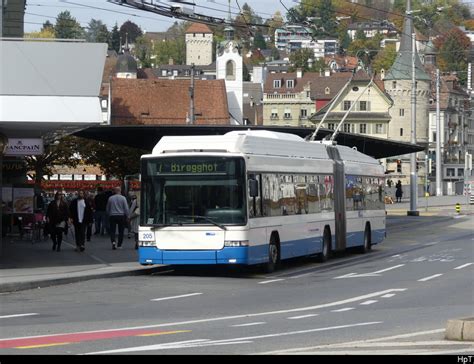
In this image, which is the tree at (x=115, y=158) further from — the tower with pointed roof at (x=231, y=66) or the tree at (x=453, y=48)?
the tower with pointed roof at (x=231, y=66)

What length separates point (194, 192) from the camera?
24828mm

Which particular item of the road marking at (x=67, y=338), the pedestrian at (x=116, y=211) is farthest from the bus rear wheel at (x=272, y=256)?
the road marking at (x=67, y=338)

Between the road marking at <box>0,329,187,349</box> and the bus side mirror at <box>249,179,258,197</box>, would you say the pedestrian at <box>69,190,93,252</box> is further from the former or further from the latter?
the road marking at <box>0,329,187,349</box>

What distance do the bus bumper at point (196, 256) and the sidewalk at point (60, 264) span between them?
1.15 meters

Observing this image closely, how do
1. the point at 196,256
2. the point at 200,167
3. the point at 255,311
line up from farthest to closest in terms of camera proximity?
the point at 200,167 < the point at 196,256 < the point at 255,311

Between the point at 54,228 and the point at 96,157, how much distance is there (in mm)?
44034

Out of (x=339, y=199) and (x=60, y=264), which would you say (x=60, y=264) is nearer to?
(x=60, y=264)

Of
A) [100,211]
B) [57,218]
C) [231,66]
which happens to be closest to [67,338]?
[57,218]

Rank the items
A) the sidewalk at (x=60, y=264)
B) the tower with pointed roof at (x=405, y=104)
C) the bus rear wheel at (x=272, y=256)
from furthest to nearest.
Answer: the tower with pointed roof at (x=405, y=104)
the bus rear wheel at (x=272, y=256)
the sidewalk at (x=60, y=264)

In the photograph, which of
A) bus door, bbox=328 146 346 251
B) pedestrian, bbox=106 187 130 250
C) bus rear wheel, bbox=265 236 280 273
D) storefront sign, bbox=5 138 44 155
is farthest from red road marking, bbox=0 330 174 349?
pedestrian, bbox=106 187 130 250

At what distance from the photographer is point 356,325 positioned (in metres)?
16.0

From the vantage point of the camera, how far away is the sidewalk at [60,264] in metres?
23.6

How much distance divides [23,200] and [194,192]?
13762 mm

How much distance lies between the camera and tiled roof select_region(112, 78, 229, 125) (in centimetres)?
12450
